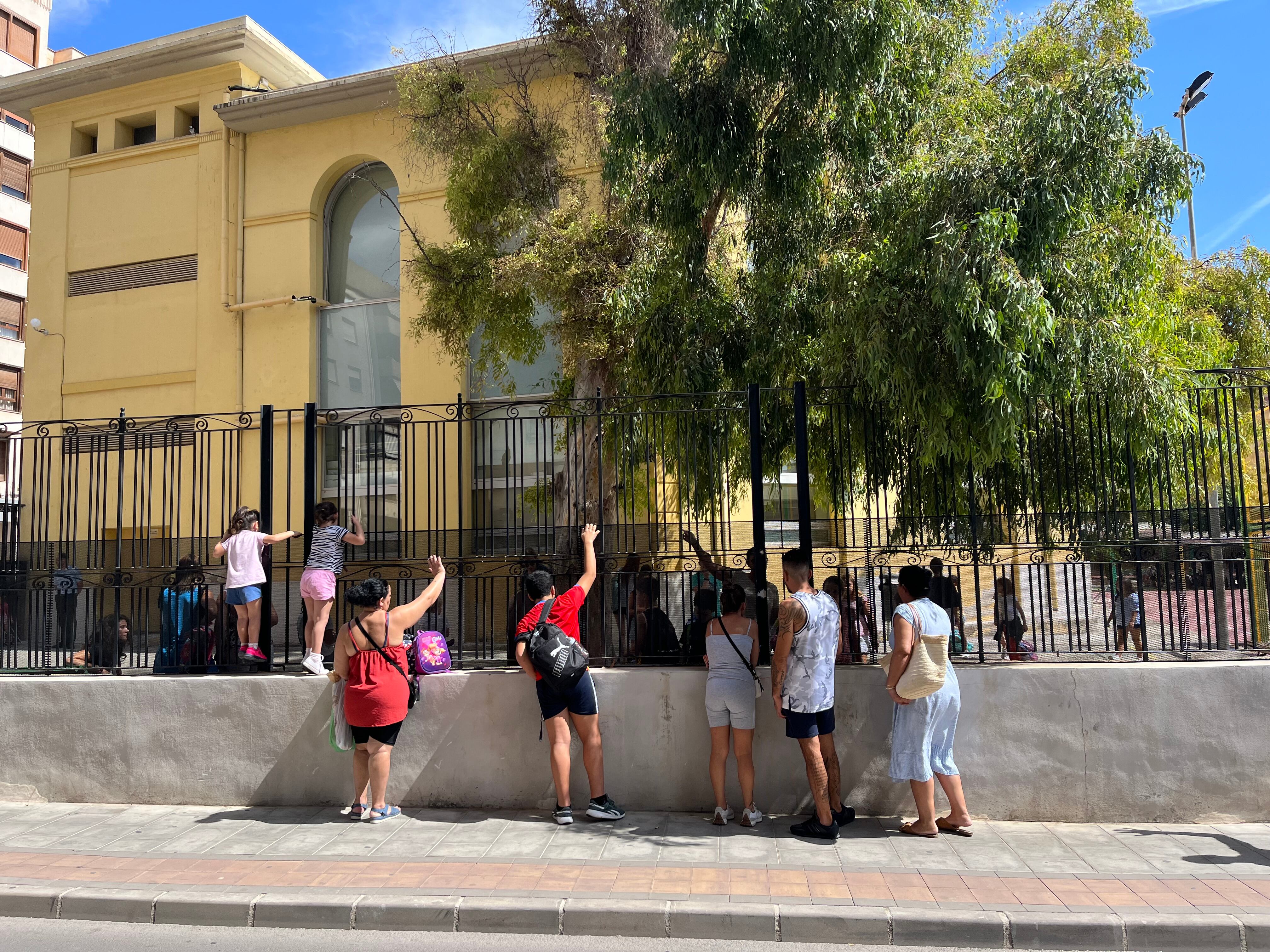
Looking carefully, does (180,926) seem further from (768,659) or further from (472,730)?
(768,659)

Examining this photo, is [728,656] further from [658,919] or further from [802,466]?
[658,919]

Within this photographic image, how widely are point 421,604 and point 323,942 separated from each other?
7.58 ft

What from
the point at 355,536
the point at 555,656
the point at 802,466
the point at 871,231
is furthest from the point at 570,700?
the point at 871,231

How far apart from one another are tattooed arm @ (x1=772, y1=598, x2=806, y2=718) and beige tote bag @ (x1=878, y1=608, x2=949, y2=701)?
2.33ft

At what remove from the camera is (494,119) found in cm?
1224

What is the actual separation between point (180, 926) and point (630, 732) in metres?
3.07

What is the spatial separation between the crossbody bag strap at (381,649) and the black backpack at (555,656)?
0.89 metres

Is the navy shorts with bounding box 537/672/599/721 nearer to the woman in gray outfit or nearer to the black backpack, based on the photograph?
the black backpack

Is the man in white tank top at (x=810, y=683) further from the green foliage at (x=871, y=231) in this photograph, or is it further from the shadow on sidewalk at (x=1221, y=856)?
the shadow on sidewalk at (x=1221, y=856)

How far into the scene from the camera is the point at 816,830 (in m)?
6.07

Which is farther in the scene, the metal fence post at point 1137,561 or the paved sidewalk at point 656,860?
the metal fence post at point 1137,561

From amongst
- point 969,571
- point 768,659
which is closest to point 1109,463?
point 969,571

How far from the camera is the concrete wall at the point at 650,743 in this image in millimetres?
6371

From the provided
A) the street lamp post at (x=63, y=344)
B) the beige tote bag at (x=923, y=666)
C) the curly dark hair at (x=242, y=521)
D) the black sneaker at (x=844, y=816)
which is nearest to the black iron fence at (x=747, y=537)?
the curly dark hair at (x=242, y=521)
